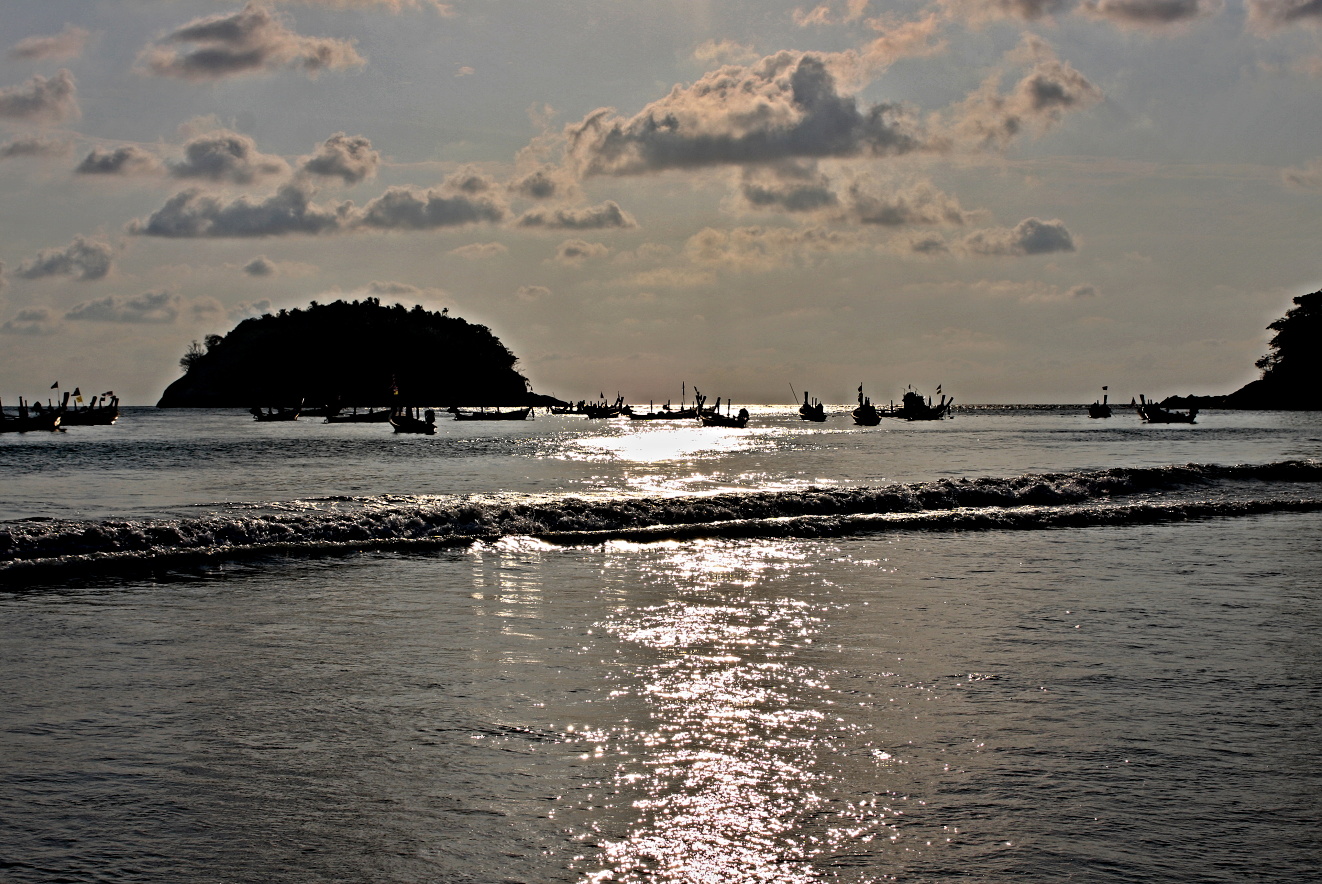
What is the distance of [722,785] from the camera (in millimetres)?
8023

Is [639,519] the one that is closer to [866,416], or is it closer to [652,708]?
[652,708]

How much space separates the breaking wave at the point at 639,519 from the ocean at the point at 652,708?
26 centimetres

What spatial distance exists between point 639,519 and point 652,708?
19.1 m

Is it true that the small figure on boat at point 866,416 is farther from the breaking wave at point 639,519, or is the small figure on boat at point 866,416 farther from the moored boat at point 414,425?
the breaking wave at point 639,519

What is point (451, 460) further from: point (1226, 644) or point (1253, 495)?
point (1226, 644)

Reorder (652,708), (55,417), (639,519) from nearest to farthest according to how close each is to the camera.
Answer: (652,708)
(639,519)
(55,417)

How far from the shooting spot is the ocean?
22.7 feet

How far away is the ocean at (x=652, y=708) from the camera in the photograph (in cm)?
692

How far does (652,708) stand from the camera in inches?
404

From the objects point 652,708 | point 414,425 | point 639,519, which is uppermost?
point 414,425

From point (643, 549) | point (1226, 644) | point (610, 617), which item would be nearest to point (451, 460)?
point (643, 549)

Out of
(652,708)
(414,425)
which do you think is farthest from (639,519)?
(414,425)

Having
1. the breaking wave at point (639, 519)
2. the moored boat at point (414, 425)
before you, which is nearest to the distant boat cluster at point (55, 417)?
the moored boat at point (414, 425)

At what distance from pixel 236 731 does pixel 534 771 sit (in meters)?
3.22
